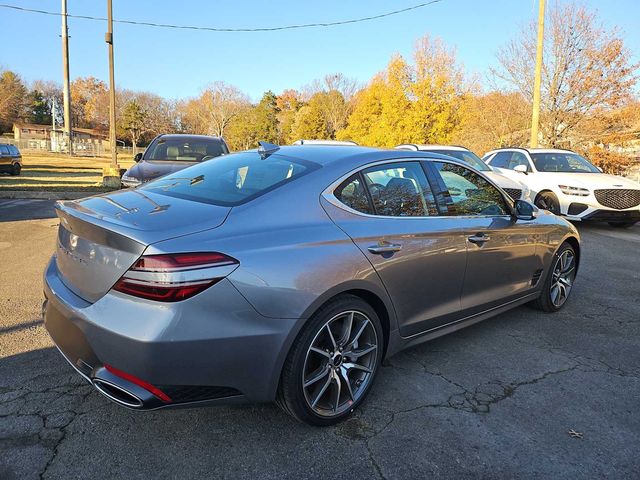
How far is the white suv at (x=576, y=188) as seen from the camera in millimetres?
9453

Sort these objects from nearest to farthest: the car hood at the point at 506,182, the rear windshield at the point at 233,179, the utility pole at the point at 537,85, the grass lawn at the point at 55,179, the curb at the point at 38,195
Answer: the rear windshield at the point at 233,179 < the car hood at the point at 506,182 < the curb at the point at 38,195 < the grass lawn at the point at 55,179 < the utility pole at the point at 537,85

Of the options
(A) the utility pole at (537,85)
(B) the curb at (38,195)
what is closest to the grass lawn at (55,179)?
(B) the curb at (38,195)

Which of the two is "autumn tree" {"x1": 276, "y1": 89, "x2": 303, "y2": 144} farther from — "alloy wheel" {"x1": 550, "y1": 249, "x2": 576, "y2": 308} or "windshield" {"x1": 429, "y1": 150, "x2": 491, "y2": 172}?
"alloy wheel" {"x1": 550, "y1": 249, "x2": 576, "y2": 308}

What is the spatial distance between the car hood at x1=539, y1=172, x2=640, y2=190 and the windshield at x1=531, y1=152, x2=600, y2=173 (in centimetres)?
44

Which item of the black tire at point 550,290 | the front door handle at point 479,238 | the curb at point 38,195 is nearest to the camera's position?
the front door handle at point 479,238

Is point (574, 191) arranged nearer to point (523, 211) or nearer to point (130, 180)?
point (523, 211)

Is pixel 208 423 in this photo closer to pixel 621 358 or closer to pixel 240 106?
pixel 621 358

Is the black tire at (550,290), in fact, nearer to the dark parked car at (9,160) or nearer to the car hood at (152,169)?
the car hood at (152,169)

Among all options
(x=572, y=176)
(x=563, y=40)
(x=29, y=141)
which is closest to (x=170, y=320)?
(x=572, y=176)

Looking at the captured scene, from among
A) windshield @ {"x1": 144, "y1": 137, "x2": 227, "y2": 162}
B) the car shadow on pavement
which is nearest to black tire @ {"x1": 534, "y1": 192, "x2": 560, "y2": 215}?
windshield @ {"x1": 144, "y1": 137, "x2": 227, "y2": 162}

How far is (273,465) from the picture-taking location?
2271 mm

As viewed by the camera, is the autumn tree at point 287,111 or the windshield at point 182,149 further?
the autumn tree at point 287,111

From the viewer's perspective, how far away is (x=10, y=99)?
61.9 meters

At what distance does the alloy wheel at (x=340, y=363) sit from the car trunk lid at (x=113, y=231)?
879 mm
